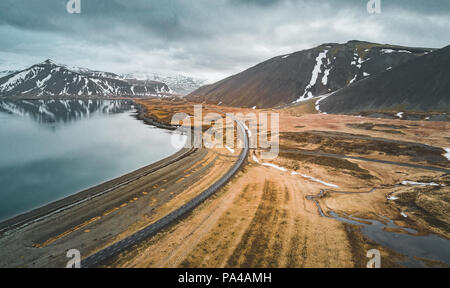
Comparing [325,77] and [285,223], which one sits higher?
[325,77]

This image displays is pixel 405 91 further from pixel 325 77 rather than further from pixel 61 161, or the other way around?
pixel 61 161

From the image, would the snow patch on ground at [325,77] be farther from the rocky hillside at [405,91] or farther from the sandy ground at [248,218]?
the sandy ground at [248,218]

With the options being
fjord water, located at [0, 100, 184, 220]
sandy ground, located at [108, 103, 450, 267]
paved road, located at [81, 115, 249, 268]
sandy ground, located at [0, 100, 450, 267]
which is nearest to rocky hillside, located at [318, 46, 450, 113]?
sandy ground, located at [0, 100, 450, 267]

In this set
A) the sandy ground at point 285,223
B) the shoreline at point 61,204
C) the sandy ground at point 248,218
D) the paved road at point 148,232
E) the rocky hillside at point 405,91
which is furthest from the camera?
the rocky hillside at point 405,91

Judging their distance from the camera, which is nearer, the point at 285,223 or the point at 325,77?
the point at 285,223

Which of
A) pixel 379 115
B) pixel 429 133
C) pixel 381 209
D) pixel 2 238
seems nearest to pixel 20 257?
pixel 2 238

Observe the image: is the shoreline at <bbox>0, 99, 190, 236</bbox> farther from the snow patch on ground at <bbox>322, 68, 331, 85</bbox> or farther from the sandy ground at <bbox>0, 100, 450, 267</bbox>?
the snow patch on ground at <bbox>322, 68, 331, 85</bbox>

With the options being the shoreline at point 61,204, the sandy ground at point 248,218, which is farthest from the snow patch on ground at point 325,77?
the shoreline at point 61,204

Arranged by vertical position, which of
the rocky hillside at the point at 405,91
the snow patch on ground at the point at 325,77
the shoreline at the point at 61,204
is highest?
the snow patch on ground at the point at 325,77

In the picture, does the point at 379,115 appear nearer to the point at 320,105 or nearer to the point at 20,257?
the point at 320,105

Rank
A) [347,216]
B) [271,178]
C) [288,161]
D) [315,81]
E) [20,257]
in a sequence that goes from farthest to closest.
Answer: [315,81] < [288,161] < [271,178] < [347,216] < [20,257]

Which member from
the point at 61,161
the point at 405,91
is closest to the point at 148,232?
the point at 61,161
